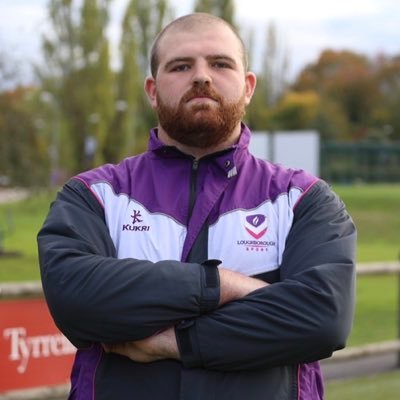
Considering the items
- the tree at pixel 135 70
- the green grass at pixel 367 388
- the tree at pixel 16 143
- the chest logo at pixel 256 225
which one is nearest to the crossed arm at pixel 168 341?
the chest logo at pixel 256 225

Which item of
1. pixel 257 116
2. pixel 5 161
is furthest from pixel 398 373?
pixel 257 116

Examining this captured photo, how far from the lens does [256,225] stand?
2.19 m

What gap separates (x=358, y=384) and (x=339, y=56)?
252ft

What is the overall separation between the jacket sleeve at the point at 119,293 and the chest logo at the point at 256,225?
153 millimetres

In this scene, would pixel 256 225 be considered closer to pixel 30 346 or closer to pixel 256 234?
pixel 256 234

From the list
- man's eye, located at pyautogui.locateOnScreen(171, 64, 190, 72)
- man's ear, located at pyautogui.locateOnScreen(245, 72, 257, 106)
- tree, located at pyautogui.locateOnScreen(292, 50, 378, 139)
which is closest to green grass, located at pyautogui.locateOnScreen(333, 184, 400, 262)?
man's ear, located at pyautogui.locateOnScreen(245, 72, 257, 106)

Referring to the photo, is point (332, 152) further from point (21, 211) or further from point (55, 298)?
point (55, 298)

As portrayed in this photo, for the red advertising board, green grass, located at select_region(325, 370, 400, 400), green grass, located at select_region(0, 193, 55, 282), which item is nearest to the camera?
the red advertising board

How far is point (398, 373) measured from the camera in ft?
24.0

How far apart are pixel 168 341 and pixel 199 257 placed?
9.4 inches

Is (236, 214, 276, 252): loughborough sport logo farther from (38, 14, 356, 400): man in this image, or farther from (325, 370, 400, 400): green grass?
(325, 370, 400, 400): green grass

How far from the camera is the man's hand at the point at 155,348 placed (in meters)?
2.05

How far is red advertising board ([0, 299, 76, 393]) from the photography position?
17.5ft

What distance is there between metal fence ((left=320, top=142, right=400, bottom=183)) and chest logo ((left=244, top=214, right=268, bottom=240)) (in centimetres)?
5020
